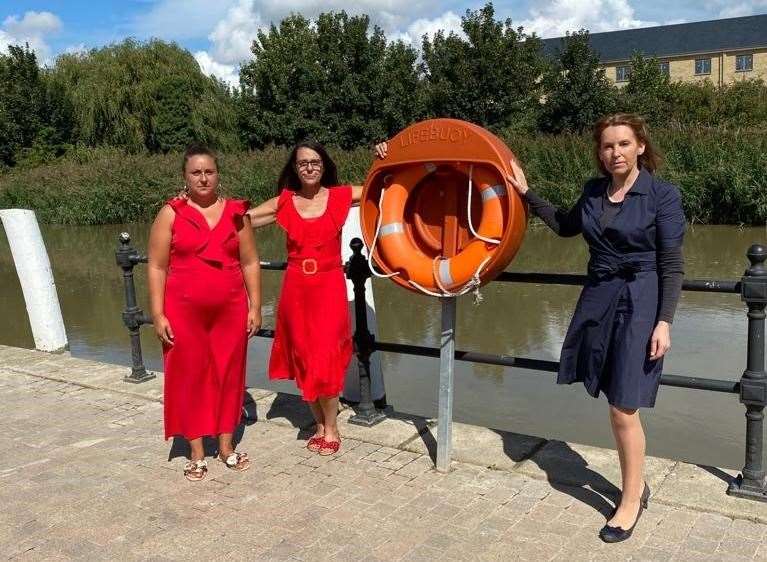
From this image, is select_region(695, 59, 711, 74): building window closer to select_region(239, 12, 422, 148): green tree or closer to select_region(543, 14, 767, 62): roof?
select_region(543, 14, 767, 62): roof

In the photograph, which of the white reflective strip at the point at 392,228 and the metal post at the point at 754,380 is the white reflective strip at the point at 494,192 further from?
the metal post at the point at 754,380

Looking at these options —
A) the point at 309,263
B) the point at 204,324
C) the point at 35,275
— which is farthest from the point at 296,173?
the point at 35,275

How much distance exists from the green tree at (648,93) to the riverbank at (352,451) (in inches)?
1035

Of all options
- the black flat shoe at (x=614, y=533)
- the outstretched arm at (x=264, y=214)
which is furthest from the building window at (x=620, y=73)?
the black flat shoe at (x=614, y=533)

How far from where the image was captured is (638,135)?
261 cm

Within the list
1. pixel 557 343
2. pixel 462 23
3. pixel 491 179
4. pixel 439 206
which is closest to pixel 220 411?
pixel 439 206

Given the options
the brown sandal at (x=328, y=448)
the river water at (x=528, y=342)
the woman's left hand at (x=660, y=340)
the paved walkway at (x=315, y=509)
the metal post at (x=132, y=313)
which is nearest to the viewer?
the woman's left hand at (x=660, y=340)

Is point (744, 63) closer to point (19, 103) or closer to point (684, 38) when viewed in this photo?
point (684, 38)

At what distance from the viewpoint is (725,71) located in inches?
2266

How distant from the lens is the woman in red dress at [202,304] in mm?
3301

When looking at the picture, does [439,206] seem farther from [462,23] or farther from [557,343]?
[462,23]

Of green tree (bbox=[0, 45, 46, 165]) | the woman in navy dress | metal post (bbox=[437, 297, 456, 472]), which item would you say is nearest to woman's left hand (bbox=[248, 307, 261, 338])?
metal post (bbox=[437, 297, 456, 472])

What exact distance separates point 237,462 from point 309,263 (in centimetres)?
100

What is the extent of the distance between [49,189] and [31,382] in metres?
19.2
